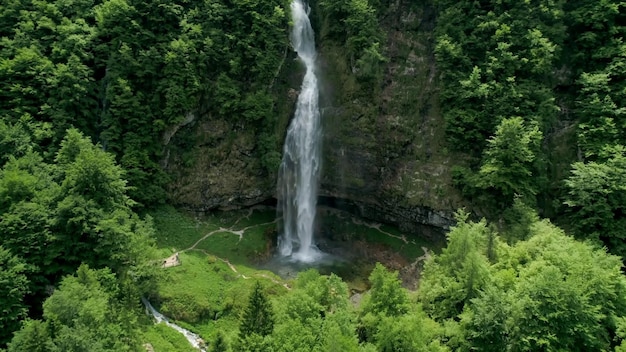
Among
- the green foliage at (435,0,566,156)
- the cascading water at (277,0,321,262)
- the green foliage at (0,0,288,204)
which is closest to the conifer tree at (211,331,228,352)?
the green foliage at (0,0,288,204)

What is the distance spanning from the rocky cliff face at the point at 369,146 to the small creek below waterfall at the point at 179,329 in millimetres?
10715

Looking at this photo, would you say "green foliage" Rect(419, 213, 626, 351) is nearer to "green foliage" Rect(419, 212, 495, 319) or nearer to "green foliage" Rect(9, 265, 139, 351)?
"green foliage" Rect(419, 212, 495, 319)

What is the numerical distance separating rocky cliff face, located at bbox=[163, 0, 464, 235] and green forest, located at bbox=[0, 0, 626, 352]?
0.27 metres

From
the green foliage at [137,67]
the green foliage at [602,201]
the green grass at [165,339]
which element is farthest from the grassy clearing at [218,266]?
the green foliage at [602,201]

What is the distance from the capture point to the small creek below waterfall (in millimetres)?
27309

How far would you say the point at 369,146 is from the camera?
130ft

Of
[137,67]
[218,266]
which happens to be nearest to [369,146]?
[218,266]

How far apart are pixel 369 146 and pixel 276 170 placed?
27.8ft

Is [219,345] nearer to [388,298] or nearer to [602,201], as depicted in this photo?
[388,298]

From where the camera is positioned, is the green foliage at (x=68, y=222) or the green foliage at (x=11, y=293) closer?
the green foliage at (x=11, y=293)

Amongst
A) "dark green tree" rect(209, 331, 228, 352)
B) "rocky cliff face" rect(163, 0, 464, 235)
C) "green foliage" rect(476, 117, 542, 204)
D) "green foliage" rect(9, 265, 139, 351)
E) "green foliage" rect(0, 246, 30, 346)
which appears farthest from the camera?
"rocky cliff face" rect(163, 0, 464, 235)

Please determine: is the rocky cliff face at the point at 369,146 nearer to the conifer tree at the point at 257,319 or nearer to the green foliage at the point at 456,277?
the green foliage at the point at 456,277

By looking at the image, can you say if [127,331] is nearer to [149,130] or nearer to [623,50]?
[149,130]

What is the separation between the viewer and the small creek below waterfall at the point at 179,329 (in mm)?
27309
